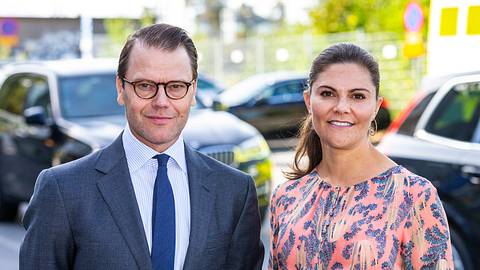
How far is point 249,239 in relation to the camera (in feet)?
9.90

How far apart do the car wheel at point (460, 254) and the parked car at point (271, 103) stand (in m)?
11.0

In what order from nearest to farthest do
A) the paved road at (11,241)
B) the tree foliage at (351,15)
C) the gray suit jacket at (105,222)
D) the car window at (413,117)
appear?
the gray suit jacket at (105,222) < the car window at (413,117) < the paved road at (11,241) < the tree foliage at (351,15)

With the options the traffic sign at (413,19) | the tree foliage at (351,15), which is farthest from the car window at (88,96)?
the tree foliage at (351,15)

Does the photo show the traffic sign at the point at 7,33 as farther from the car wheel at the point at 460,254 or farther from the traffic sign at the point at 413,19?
the car wheel at the point at 460,254

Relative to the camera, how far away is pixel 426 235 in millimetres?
2879

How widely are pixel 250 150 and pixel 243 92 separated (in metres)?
9.76

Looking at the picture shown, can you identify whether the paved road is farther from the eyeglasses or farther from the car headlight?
the eyeglasses

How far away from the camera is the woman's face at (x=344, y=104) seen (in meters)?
3.05

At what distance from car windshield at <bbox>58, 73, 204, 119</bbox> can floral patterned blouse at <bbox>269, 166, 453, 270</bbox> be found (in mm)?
5814

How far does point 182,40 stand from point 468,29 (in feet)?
12.0

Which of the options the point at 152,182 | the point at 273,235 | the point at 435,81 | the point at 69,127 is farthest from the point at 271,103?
the point at 152,182

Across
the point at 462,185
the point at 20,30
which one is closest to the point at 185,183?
the point at 462,185

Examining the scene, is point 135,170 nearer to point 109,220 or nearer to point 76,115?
point 109,220

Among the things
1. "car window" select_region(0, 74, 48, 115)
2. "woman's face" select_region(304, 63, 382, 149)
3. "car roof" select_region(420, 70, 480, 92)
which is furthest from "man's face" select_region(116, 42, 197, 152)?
"car window" select_region(0, 74, 48, 115)
